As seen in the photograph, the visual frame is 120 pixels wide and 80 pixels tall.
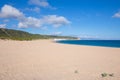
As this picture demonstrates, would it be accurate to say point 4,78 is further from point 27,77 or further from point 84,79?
point 84,79

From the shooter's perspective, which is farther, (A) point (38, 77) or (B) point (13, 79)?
(A) point (38, 77)

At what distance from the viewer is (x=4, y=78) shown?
6051mm

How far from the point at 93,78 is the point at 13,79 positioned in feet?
12.9

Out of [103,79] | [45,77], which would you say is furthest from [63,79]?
[103,79]

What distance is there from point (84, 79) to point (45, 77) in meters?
1.96

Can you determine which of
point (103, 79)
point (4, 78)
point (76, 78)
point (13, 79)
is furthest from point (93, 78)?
point (4, 78)

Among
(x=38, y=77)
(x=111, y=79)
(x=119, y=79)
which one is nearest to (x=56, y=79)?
(x=38, y=77)

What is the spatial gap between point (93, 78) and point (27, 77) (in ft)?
10.9

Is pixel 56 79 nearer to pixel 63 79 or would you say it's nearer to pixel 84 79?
pixel 63 79

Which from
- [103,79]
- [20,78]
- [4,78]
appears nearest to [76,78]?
[103,79]

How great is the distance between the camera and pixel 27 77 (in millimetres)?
6312

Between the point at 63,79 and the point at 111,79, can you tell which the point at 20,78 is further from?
the point at 111,79

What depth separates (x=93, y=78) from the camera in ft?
20.9

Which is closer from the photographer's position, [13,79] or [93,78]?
[13,79]
